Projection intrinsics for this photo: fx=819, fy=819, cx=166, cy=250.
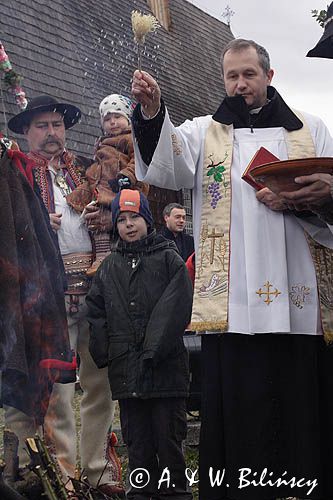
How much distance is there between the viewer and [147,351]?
162 inches

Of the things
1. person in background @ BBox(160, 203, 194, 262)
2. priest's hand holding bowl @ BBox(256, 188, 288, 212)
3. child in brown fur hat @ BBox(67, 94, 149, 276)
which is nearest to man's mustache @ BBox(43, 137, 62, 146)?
child in brown fur hat @ BBox(67, 94, 149, 276)

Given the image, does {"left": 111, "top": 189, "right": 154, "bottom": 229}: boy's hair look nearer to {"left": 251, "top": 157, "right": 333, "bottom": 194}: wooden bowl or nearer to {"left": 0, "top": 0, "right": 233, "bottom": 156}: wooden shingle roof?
{"left": 251, "top": 157, "right": 333, "bottom": 194}: wooden bowl

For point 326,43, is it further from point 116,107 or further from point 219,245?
point 116,107

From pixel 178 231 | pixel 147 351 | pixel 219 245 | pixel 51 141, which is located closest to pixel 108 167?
pixel 51 141

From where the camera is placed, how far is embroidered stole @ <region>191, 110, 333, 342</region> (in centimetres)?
346

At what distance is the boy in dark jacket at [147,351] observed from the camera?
4141 mm

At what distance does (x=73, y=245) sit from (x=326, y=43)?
175 centimetres

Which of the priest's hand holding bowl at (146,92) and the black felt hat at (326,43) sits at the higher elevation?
the black felt hat at (326,43)

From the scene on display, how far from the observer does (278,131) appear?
365cm

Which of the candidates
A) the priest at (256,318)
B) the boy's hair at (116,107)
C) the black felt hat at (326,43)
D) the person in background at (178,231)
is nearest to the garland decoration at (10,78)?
the boy's hair at (116,107)

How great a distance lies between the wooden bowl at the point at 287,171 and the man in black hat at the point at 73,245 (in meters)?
1.48

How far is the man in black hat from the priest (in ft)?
3.50

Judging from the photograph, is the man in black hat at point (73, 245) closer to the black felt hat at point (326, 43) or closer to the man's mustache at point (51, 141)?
the man's mustache at point (51, 141)

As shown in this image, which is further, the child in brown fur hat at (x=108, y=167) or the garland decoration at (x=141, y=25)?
the child in brown fur hat at (x=108, y=167)
